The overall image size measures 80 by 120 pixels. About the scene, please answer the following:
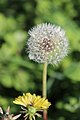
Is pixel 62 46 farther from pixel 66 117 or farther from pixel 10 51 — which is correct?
pixel 10 51

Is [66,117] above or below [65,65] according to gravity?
below

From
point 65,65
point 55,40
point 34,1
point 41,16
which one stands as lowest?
point 55,40

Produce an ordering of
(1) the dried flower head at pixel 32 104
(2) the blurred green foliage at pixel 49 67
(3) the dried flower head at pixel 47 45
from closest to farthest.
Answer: (1) the dried flower head at pixel 32 104 < (3) the dried flower head at pixel 47 45 < (2) the blurred green foliage at pixel 49 67

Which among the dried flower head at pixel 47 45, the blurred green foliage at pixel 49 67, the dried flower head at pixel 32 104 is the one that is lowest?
the dried flower head at pixel 32 104

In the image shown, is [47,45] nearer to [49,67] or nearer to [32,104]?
[32,104]

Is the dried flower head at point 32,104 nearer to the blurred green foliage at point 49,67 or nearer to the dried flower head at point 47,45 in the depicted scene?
the dried flower head at point 47,45

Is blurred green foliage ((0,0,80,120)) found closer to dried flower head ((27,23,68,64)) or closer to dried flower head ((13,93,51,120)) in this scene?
dried flower head ((27,23,68,64))

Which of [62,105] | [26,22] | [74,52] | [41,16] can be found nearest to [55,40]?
[62,105]

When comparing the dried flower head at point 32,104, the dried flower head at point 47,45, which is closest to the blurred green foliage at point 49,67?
the dried flower head at point 47,45

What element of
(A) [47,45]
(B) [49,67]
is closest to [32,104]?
(A) [47,45]
